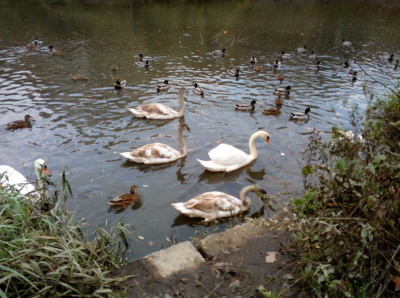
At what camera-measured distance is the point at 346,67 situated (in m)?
17.2

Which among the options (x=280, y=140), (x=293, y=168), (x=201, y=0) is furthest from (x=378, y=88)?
(x=201, y=0)

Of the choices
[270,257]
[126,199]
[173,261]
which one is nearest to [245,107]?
[126,199]

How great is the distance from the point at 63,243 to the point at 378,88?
45.2ft

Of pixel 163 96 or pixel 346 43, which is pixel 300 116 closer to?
pixel 163 96

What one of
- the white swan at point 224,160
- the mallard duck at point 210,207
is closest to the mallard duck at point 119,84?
the white swan at point 224,160

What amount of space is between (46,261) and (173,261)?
1.47 m

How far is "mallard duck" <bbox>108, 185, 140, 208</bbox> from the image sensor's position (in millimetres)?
6527

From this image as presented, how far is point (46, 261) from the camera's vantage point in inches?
141

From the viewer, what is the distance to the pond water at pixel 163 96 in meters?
7.37

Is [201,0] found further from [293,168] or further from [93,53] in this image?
[293,168]

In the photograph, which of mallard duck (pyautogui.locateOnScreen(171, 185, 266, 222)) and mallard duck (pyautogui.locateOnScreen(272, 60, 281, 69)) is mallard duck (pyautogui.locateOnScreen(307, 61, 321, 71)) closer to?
mallard duck (pyautogui.locateOnScreen(272, 60, 281, 69))

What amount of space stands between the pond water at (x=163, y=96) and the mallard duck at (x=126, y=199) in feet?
0.88

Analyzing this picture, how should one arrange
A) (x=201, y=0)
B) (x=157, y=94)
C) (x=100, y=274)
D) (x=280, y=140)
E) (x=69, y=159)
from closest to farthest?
(x=100, y=274) → (x=69, y=159) → (x=280, y=140) → (x=157, y=94) → (x=201, y=0)

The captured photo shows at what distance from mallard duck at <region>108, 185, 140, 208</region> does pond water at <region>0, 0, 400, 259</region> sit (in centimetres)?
27
